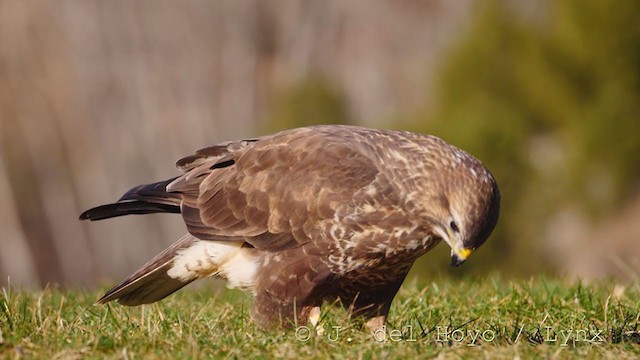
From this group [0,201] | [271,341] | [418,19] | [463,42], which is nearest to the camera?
[271,341]

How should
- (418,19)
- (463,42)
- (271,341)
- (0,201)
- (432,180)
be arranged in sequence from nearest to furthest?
(271,341) < (432,180) < (463,42) < (418,19) < (0,201)

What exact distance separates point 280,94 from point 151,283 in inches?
798

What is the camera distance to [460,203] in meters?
4.97

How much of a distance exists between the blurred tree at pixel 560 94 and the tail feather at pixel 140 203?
1469 cm

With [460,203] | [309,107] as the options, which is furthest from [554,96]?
[460,203]

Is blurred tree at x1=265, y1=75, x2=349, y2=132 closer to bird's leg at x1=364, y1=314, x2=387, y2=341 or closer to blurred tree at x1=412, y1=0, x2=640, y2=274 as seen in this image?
blurred tree at x1=412, y1=0, x2=640, y2=274

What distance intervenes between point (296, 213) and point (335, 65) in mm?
22945

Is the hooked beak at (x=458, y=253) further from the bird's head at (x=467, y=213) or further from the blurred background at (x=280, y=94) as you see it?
the blurred background at (x=280, y=94)

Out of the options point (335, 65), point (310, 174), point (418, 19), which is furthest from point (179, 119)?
point (310, 174)

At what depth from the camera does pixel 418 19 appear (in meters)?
27.4

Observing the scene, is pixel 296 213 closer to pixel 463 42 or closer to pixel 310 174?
pixel 310 174

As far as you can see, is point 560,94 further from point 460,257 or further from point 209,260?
point 460,257

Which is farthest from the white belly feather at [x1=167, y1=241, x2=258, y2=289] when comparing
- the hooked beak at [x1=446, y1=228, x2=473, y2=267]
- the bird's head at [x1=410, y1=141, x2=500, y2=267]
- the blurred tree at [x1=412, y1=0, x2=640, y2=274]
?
the blurred tree at [x1=412, y1=0, x2=640, y2=274]

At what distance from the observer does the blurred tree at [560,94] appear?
900 inches
